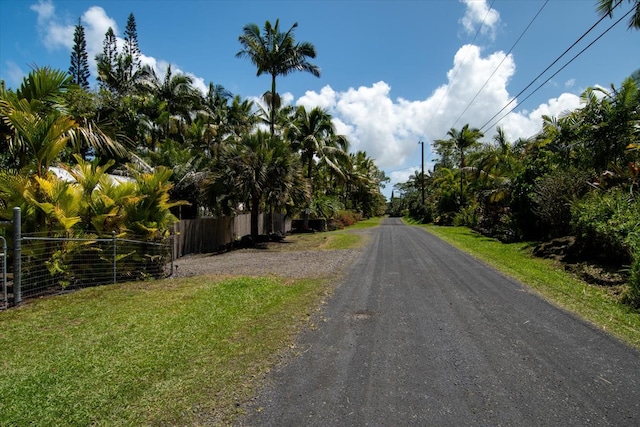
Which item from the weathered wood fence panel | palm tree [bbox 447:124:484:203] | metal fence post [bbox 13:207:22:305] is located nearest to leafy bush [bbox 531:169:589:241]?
the weathered wood fence panel

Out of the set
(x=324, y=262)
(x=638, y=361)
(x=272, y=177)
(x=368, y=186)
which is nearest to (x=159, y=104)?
(x=272, y=177)

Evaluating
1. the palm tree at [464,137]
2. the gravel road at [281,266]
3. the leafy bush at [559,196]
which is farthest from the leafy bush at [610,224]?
Answer: the palm tree at [464,137]

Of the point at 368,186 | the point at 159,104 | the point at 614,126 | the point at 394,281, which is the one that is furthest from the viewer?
the point at 368,186

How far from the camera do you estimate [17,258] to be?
6320 mm

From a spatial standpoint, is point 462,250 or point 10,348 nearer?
point 10,348

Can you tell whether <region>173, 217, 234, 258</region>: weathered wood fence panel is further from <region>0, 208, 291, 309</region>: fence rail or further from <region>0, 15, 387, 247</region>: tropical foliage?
<region>0, 208, 291, 309</region>: fence rail

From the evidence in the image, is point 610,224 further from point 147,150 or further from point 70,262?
point 147,150

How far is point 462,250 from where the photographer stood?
15.3m

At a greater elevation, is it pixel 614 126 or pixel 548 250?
pixel 614 126

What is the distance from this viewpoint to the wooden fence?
51.8 feet

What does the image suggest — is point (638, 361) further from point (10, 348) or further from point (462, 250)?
point (462, 250)

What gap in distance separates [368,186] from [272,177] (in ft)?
136

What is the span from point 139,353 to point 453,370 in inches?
140

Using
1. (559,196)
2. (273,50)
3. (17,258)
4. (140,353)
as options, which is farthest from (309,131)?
(140,353)
